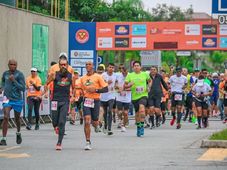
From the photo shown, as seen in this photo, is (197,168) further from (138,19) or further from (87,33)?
(138,19)

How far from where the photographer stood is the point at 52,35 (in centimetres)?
3231

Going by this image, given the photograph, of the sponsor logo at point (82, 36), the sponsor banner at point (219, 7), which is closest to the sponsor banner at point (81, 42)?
the sponsor logo at point (82, 36)

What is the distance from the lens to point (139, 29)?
124 feet

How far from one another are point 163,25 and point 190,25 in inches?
48.4

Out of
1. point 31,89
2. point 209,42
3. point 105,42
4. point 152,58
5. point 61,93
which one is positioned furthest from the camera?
point 152,58

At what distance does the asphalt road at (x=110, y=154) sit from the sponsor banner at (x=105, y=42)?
55.0 feet

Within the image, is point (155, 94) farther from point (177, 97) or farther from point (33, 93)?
point (33, 93)

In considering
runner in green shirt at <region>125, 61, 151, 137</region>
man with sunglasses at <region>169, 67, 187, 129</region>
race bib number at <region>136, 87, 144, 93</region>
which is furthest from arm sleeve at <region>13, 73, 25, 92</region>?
man with sunglasses at <region>169, 67, 187, 129</region>

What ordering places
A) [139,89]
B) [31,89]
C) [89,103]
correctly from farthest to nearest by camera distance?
[31,89] < [139,89] < [89,103]

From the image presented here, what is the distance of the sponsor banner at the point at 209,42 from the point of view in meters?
37.5

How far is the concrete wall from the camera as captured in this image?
26.8 m

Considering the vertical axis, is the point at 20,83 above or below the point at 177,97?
above

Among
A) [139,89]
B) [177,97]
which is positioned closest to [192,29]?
[177,97]

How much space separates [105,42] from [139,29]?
1.70 metres
